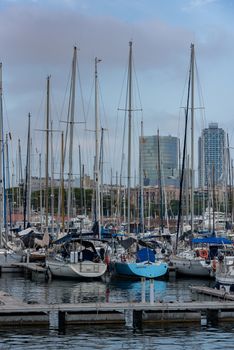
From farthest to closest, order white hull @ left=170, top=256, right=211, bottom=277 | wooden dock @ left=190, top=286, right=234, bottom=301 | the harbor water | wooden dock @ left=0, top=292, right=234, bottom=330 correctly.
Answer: white hull @ left=170, top=256, right=211, bottom=277 → wooden dock @ left=190, top=286, right=234, bottom=301 → wooden dock @ left=0, top=292, right=234, bottom=330 → the harbor water

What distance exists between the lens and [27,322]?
3378 centimetres

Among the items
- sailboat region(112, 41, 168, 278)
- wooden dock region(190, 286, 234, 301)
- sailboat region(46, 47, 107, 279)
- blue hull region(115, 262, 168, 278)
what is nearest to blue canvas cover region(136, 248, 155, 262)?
sailboat region(112, 41, 168, 278)

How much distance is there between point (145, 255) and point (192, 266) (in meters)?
3.73

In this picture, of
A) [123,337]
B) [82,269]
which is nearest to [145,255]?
[82,269]

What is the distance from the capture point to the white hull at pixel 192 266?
55.7 meters

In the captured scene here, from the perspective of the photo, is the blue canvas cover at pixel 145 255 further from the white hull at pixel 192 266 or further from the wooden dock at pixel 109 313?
the wooden dock at pixel 109 313

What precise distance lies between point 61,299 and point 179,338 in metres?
13.9

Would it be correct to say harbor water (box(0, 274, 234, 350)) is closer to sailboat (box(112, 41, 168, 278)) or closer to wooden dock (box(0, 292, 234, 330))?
wooden dock (box(0, 292, 234, 330))

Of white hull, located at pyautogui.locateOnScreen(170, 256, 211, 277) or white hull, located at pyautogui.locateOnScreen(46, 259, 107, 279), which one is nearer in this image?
white hull, located at pyautogui.locateOnScreen(46, 259, 107, 279)

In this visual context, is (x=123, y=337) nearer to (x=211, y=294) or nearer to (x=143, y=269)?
(x=211, y=294)

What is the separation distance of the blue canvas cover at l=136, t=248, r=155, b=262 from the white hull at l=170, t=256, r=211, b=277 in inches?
125

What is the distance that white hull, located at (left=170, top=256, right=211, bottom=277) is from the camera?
55728mm

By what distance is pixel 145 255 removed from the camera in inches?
2164

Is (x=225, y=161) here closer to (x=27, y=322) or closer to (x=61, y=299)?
(x=61, y=299)
